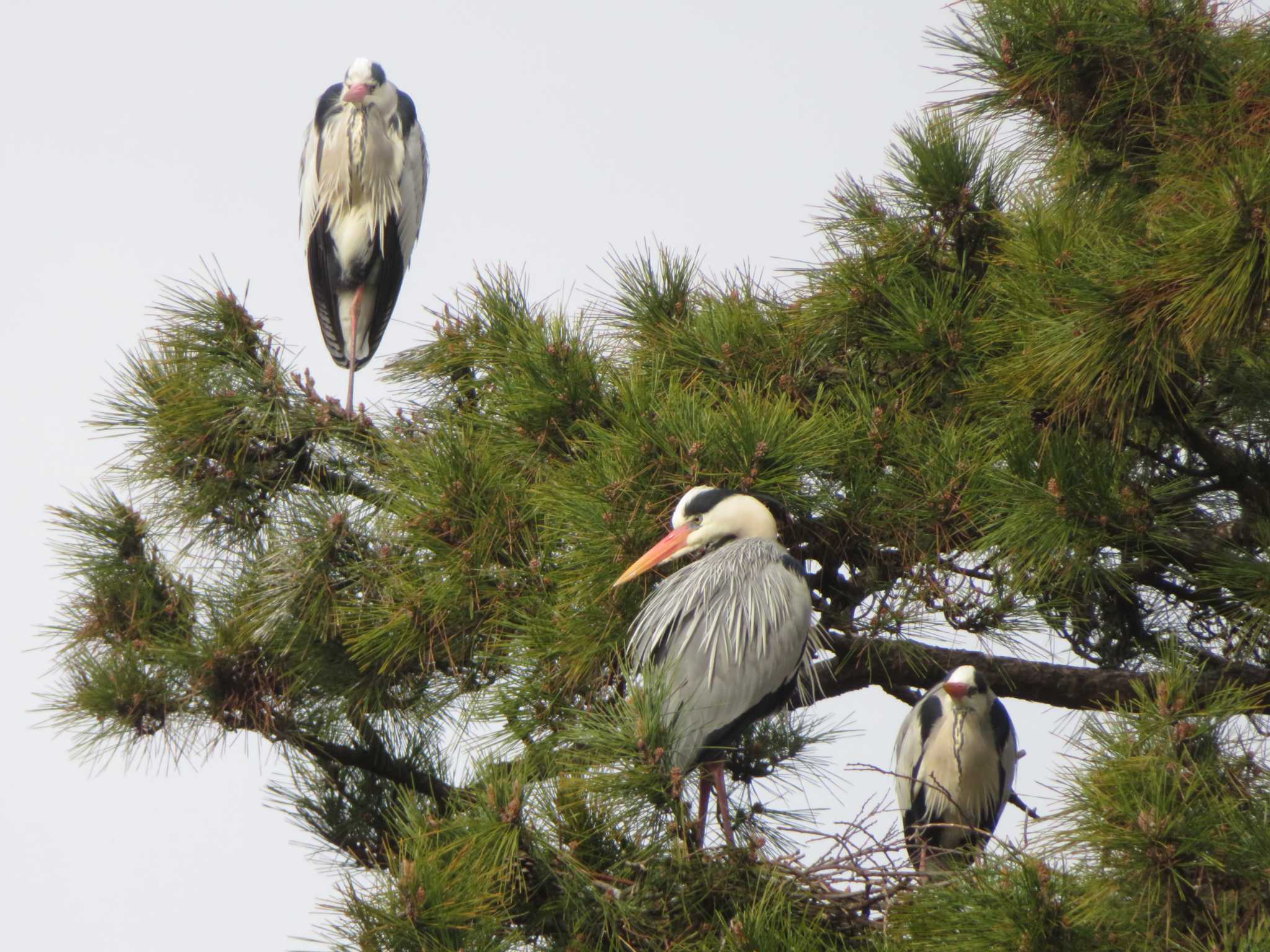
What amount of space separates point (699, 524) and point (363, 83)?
281 cm

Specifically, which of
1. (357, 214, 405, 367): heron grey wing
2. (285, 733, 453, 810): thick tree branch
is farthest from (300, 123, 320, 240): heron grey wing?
(285, 733, 453, 810): thick tree branch

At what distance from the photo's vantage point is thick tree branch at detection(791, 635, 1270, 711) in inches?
98.4

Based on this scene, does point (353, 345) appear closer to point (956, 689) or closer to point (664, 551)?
point (664, 551)

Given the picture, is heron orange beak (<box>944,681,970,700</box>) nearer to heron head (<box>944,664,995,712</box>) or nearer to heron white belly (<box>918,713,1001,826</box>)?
heron head (<box>944,664,995,712</box>)

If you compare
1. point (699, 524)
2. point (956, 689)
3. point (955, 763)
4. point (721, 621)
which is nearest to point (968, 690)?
point (956, 689)

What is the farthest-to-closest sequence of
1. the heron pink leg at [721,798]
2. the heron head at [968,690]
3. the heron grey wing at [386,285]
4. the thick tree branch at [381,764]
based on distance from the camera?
the heron grey wing at [386,285] < the thick tree branch at [381,764] < the heron head at [968,690] < the heron pink leg at [721,798]

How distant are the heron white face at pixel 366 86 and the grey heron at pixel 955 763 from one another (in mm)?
2803


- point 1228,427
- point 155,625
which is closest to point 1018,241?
point 1228,427

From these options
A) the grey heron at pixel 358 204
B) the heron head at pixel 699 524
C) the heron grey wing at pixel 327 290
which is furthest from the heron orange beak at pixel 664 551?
the heron grey wing at pixel 327 290

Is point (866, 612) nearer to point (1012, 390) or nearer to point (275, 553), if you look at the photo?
point (1012, 390)

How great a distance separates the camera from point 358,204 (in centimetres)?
480

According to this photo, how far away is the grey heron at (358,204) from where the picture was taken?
4770 millimetres

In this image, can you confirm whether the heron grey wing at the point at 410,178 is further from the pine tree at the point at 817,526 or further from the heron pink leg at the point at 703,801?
the heron pink leg at the point at 703,801

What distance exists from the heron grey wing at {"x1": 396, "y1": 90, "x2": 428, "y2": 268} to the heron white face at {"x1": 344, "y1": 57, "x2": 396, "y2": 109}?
0.07m
